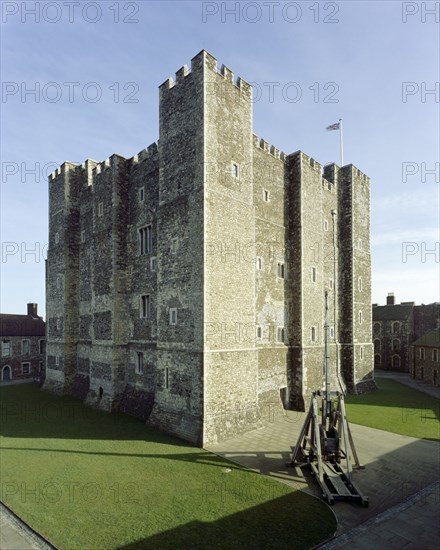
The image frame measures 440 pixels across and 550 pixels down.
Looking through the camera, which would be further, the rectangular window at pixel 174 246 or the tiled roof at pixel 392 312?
the tiled roof at pixel 392 312

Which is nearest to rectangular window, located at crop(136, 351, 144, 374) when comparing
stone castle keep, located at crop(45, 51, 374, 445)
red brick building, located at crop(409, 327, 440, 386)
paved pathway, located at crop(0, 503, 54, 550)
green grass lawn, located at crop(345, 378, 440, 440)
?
stone castle keep, located at crop(45, 51, 374, 445)

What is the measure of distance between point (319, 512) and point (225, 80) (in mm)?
21323

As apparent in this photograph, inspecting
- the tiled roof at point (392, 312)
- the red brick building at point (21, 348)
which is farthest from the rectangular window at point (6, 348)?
the tiled roof at point (392, 312)

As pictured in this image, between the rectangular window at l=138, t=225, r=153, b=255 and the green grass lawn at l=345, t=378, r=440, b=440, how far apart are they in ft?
56.4

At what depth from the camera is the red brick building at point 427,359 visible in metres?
37.8

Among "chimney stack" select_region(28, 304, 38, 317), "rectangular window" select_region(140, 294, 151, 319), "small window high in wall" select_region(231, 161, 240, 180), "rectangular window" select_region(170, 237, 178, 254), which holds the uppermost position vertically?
"small window high in wall" select_region(231, 161, 240, 180)

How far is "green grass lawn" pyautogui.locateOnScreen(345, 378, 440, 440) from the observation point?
20109 mm

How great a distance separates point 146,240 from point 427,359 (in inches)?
1344

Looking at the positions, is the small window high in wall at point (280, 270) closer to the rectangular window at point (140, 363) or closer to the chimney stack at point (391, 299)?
the rectangular window at point (140, 363)

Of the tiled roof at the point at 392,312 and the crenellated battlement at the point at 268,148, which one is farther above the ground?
the crenellated battlement at the point at 268,148

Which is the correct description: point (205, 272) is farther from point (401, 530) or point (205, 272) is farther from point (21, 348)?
point (21, 348)

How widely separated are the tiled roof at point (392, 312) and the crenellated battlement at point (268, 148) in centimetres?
3370

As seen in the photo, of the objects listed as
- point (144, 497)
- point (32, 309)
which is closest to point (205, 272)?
point (144, 497)

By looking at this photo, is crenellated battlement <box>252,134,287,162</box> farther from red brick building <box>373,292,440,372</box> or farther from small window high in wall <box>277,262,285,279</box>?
red brick building <box>373,292,440,372</box>
